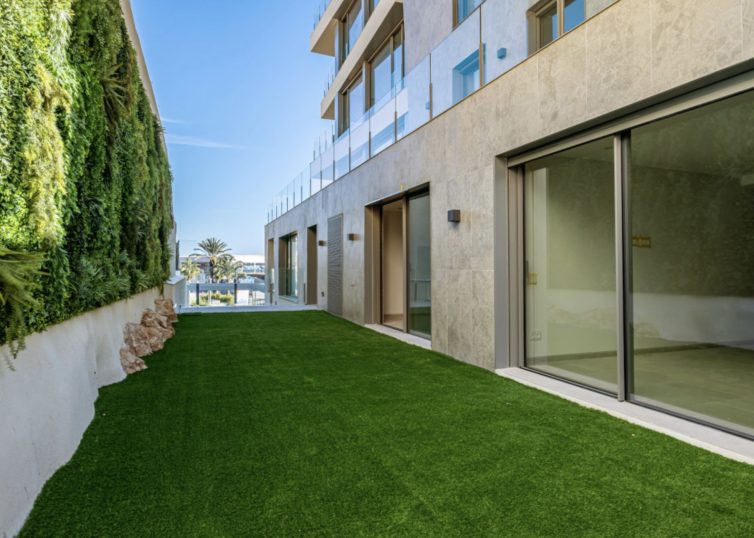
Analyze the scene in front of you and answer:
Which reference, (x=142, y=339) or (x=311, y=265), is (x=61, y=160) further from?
(x=311, y=265)

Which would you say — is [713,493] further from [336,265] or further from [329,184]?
[329,184]

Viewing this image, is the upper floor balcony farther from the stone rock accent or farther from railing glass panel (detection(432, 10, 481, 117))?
the stone rock accent

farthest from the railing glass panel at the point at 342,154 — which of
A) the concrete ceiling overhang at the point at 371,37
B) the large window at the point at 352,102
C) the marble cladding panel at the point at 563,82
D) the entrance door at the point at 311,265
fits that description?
the marble cladding panel at the point at 563,82

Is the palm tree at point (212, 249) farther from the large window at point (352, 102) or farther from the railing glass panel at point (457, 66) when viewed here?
the railing glass panel at point (457, 66)

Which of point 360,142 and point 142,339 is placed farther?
point 360,142

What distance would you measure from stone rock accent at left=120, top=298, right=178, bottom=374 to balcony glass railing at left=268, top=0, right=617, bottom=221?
497 centimetres

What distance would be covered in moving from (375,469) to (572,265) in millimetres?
2999

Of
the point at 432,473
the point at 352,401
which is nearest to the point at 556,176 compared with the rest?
the point at 352,401

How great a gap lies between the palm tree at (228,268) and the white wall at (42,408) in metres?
48.1

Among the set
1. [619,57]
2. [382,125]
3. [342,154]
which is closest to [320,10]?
[342,154]

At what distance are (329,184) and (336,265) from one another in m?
2.31

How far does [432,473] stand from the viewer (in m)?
2.54

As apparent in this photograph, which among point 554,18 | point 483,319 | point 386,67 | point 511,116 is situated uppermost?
point 386,67

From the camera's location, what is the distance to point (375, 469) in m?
2.59
